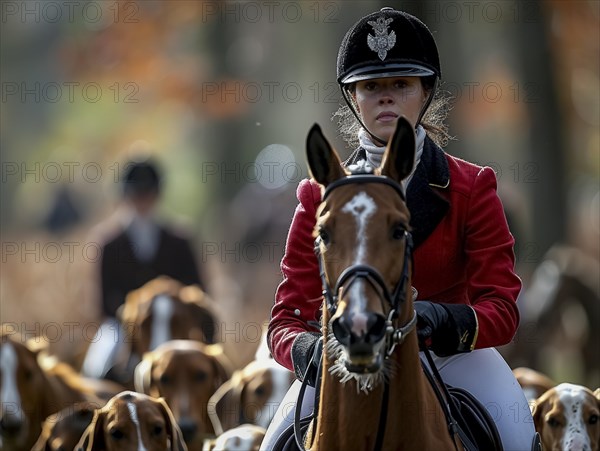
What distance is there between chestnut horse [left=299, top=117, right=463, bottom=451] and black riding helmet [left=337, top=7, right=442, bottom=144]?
2.78 feet

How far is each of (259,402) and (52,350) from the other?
822 cm

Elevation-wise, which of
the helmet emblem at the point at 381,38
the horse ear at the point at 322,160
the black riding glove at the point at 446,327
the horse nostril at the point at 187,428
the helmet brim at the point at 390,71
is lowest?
the horse nostril at the point at 187,428

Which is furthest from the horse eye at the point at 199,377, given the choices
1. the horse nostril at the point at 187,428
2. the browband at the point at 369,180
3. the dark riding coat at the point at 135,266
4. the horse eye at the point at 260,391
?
the browband at the point at 369,180

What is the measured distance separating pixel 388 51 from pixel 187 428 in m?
5.69

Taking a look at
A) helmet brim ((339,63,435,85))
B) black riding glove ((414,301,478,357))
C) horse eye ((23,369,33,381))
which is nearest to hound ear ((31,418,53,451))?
horse eye ((23,369,33,381))

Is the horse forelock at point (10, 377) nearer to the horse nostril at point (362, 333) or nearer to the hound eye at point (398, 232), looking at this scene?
the hound eye at point (398, 232)

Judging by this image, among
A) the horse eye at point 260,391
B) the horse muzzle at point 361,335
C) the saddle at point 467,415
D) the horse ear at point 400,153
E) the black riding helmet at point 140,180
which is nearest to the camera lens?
the horse muzzle at point 361,335

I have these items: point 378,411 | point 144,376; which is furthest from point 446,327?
point 144,376

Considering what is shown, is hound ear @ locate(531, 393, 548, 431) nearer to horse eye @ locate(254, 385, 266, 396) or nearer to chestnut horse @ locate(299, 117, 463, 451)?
horse eye @ locate(254, 385, 266, 396)

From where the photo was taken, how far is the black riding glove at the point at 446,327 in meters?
5.60

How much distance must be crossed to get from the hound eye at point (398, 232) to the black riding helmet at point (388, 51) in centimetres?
99

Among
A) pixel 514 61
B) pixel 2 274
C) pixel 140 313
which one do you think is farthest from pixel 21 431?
pixel 514 61

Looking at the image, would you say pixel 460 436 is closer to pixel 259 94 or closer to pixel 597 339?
pixel 597 339

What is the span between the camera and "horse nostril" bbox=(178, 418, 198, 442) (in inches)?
442
